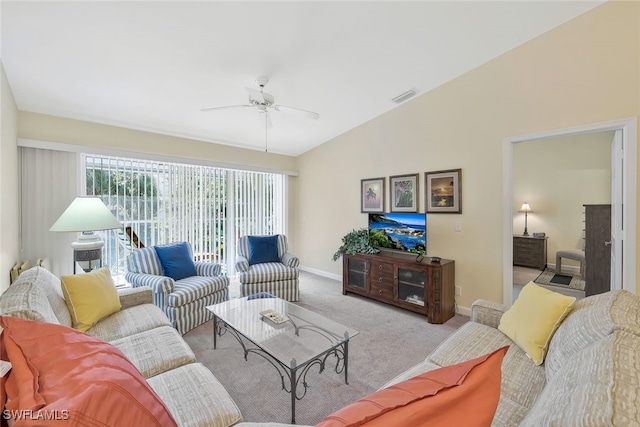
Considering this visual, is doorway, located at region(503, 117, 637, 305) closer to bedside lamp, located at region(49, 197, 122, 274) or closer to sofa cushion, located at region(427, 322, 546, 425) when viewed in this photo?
A: sofa cushion, located at region(427, 322, 546, 425)

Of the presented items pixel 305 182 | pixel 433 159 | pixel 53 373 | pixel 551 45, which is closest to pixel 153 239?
pixel 305 182

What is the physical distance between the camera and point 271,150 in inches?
202

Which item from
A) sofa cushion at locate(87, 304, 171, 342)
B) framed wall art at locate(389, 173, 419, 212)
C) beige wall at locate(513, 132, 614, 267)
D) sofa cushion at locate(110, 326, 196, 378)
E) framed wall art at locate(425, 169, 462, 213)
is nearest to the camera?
sofa cushion at locate(110, 326, 196, 378)

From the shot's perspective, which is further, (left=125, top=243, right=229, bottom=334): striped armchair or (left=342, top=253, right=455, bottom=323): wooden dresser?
(left=342, top=253, right=455, bottom=323): wooden dresser

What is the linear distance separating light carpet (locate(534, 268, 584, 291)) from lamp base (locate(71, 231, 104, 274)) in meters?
6.36

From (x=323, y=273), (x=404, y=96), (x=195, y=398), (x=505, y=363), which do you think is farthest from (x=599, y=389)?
(x=323, y=273)

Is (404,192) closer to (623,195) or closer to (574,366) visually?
(623,195)

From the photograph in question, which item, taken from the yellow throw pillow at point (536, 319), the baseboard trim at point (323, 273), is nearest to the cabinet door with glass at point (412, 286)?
the yellow throw pillow at point (536, 319)

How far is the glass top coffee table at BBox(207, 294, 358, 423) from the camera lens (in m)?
1.70

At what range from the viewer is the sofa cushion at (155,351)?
1493 millimetres

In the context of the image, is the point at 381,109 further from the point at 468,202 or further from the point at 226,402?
the point at 226,402

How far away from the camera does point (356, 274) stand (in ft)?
12.9

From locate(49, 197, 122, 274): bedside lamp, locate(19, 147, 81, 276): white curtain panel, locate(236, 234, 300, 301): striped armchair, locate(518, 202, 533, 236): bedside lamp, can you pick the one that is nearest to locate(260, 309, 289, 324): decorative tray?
locate(236, 234, 300, 301): striped armchair

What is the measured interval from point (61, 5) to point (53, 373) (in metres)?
2.31
